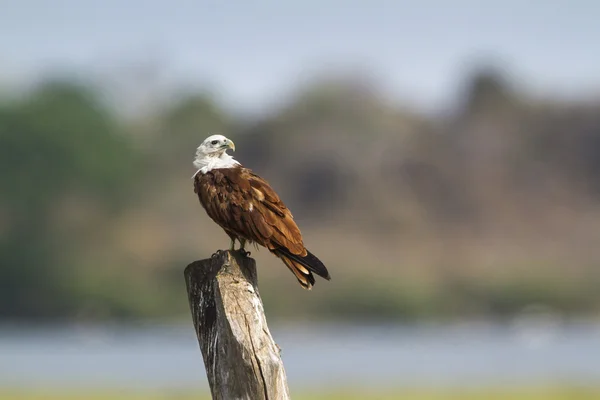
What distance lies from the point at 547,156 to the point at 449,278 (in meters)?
19.7

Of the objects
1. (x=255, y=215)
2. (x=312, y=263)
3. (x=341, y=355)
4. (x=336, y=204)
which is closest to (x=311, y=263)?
(x=312, y=263)

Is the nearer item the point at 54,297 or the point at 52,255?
the point at 54,297

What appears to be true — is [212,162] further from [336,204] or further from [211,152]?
[336,204]

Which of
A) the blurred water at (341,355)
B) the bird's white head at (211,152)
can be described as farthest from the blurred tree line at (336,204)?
the bird's white head at (211,152)

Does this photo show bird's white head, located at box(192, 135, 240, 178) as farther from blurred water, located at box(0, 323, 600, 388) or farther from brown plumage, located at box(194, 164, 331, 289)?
blurred water, located at box(0, 323, 600, 388)

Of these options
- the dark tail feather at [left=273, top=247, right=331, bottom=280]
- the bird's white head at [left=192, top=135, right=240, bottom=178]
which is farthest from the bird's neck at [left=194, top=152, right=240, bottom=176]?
the dark tail feather at [left=273, top=247, right=331, bottom=280]

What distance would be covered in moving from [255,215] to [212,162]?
41.0 inches

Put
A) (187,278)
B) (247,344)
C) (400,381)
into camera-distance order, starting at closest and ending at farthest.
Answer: (247,344), (187,278), (400,381)

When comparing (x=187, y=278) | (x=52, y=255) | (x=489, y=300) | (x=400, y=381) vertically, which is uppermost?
(x=52, y=255)

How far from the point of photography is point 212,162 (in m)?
8.76

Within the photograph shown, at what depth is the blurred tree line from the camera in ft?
205

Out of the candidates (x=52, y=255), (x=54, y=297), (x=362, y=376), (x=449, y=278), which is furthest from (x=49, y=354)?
(x=449, y=278)

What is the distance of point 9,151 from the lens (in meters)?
68.9

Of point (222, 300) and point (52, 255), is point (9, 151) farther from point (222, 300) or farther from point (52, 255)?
point (222, 300)
